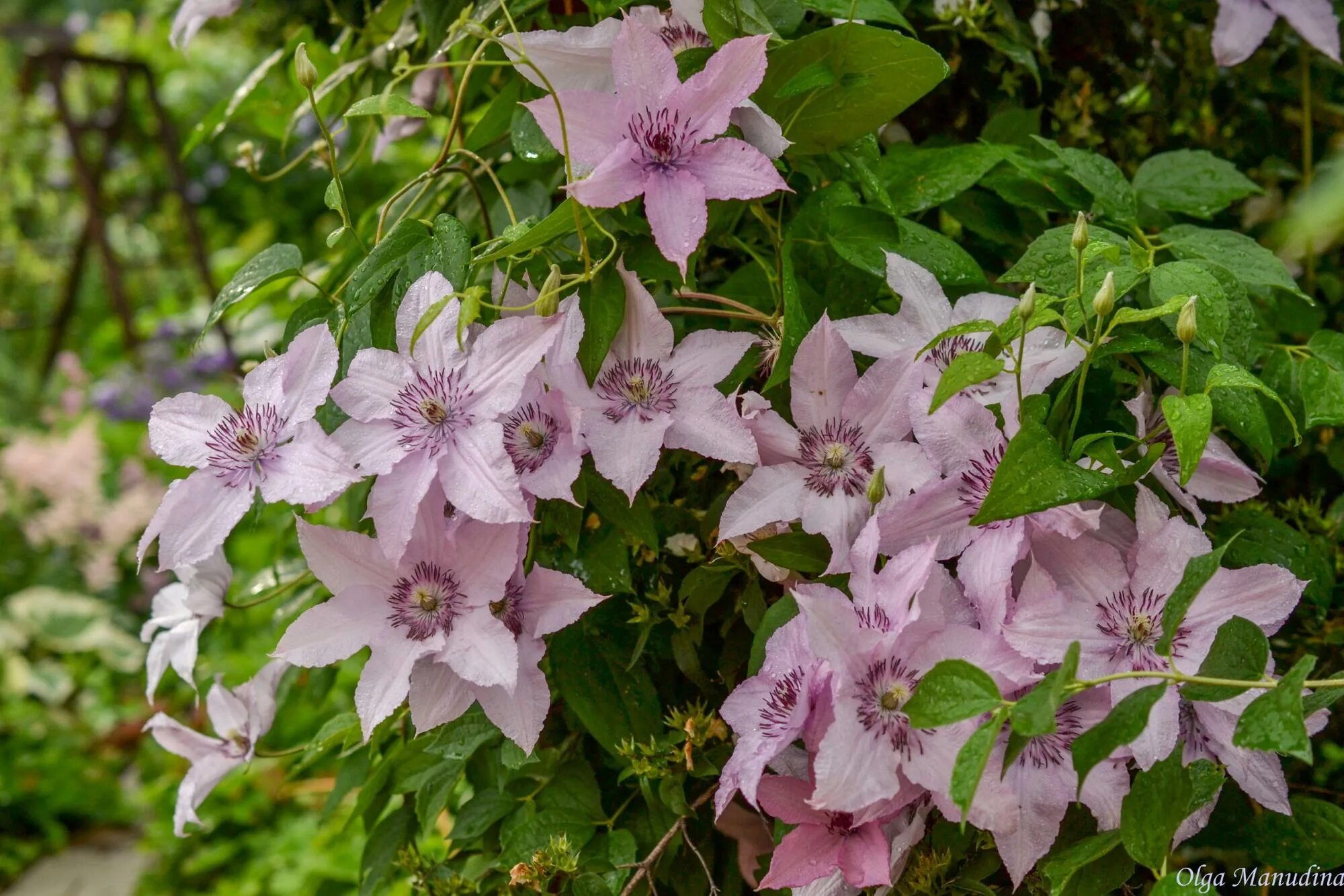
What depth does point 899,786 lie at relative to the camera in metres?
0.59

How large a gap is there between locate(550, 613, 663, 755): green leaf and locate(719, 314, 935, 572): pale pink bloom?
160 millimetres

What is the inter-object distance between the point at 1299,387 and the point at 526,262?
19.5 inches

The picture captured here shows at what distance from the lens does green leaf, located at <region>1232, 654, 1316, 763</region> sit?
518 mm

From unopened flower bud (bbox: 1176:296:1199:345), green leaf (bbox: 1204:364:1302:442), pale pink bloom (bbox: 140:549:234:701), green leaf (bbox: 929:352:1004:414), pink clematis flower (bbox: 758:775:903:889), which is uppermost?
unopened flower bud (bbox: 1176:296:1199:345)

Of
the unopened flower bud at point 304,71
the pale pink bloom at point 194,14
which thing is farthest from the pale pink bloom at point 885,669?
the pale pink bloom at point 194,14

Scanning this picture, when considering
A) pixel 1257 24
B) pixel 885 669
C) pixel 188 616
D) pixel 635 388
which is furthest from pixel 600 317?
pixel 1257 24

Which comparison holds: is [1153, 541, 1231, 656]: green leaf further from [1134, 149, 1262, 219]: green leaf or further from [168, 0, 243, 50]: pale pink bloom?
[168, 0, 243, 50]: pale pink bloom

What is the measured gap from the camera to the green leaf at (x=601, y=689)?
746mm

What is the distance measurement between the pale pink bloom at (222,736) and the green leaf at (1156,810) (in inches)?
24.8

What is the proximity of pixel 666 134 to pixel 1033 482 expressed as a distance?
26 cm

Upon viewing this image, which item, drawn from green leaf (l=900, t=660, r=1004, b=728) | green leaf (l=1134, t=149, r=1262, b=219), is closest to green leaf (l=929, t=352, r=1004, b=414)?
green leaf (l=900, t=660, r=1004, b=728)

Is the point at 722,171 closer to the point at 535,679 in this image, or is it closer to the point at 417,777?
the point at 535,679

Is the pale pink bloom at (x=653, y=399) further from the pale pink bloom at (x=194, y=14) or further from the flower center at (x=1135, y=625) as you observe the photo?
the pale pink bloom at (x=194, y=14)

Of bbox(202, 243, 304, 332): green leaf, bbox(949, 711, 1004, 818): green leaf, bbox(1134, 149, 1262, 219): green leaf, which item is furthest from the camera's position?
bbox(1134, 149, 1262, 219): green leaf
